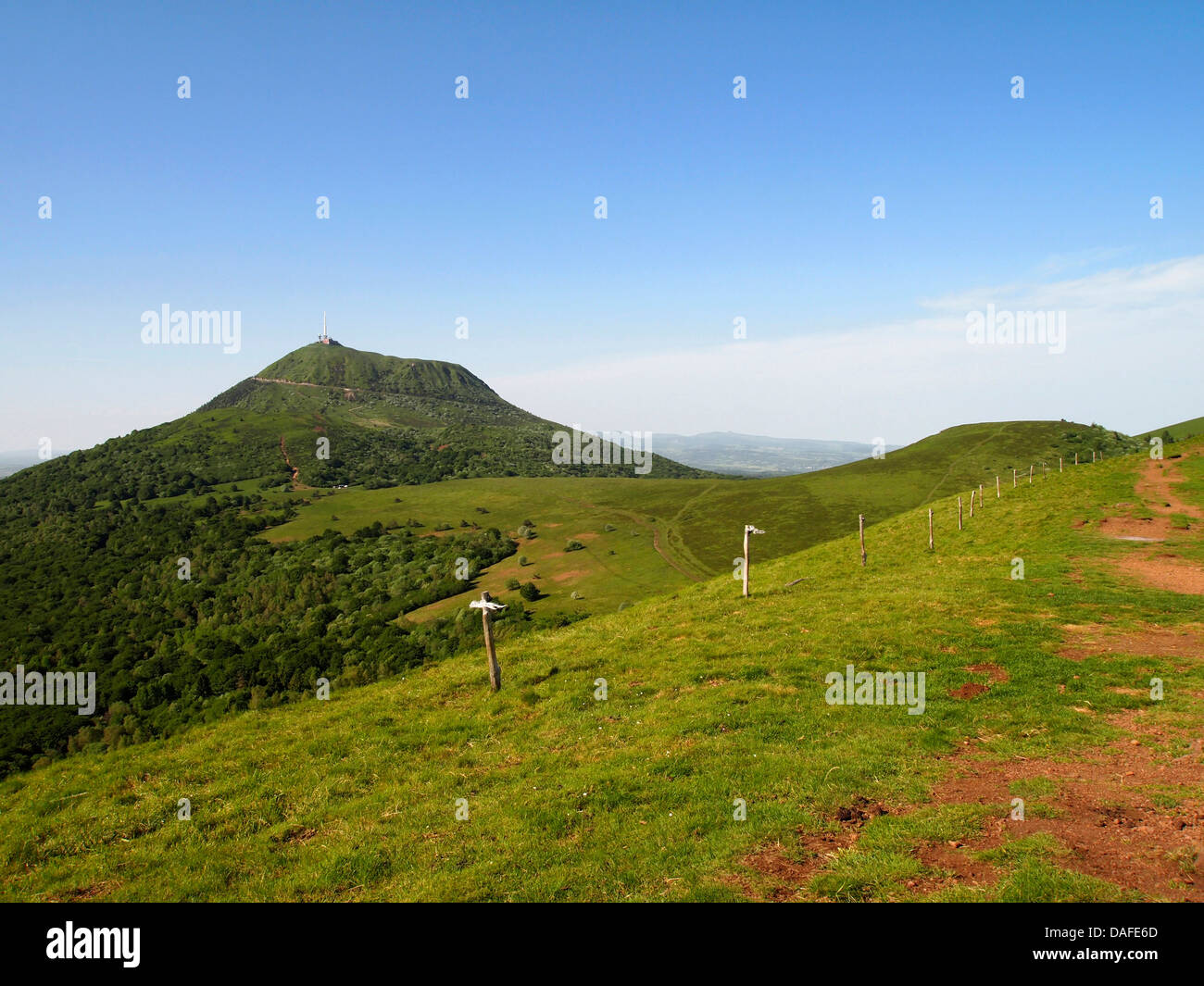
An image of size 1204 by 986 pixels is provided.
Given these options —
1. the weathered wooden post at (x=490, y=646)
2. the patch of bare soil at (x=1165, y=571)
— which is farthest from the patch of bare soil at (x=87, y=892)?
the patch of bare soil at (x=1165, y=571)

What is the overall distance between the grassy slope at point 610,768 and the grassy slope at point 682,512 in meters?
55.4

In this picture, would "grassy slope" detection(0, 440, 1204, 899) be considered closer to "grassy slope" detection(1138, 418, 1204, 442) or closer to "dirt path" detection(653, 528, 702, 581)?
"dirt path" detection(653, 528, 702, 581)

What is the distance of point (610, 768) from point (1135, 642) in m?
19.6

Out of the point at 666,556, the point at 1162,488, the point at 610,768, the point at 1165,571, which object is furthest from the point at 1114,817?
the point at 666,556

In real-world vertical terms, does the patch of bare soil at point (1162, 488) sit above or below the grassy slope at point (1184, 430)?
below

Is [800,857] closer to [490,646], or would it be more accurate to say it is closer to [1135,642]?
[490,646]

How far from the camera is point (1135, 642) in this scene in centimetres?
2197

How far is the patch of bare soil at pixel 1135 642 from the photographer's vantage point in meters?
20.9

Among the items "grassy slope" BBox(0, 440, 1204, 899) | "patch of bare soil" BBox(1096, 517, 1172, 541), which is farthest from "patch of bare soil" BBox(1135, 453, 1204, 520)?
"grassy slope" BBox(0, 440, 1204, 899)

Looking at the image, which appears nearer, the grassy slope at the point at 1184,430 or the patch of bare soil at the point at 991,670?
the patch of bare soil at the point at 991,670

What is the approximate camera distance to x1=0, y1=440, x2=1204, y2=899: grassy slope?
11469 mm

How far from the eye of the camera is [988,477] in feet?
372

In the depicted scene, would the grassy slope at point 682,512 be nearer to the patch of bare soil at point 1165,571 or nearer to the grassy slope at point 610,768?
the patch of bare soil at point 1165,571
